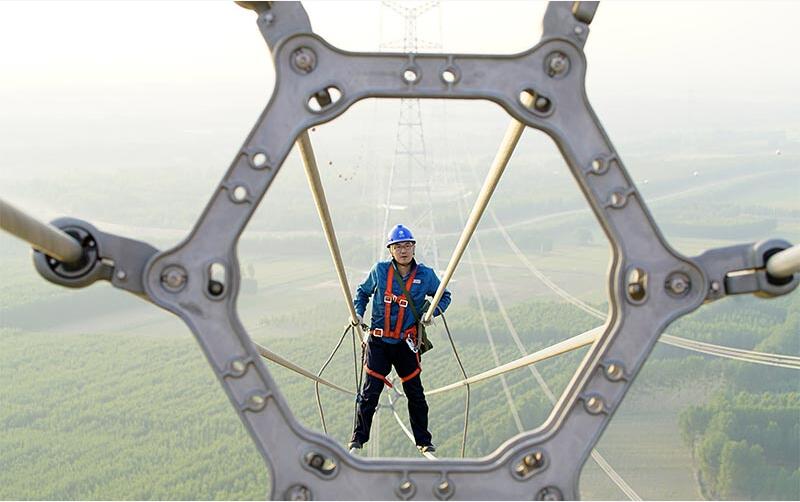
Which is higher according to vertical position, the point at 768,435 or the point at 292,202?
the point at 292,202

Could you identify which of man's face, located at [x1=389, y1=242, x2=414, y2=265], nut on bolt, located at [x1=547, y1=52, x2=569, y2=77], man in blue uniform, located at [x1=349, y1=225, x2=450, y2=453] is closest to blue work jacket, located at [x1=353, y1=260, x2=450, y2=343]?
man in blue uniform, located at [x1=349, y1=225, x2=450, y2=453]

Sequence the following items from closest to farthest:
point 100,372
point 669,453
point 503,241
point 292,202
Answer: point 669,453 < point 100,372 < point 292,202 < point 503,241

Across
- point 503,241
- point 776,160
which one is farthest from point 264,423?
point 776,160

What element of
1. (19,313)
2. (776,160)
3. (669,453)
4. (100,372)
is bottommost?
(669,453)

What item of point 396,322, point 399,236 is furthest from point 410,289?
point 399,236

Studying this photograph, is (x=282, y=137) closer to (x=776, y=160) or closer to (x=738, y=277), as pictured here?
(x=738, y=277)

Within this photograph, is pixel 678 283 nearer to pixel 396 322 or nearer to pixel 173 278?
pixel 173 278
